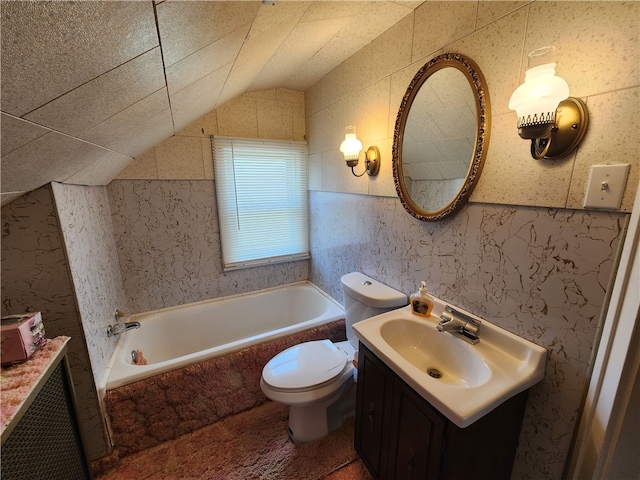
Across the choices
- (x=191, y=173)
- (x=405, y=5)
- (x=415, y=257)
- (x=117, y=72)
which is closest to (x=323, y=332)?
(x=415, y=257)

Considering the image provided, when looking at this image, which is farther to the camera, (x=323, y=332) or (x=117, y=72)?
(x=323, y=332)

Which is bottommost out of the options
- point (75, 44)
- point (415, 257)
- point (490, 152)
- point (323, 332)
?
point (323, 332)

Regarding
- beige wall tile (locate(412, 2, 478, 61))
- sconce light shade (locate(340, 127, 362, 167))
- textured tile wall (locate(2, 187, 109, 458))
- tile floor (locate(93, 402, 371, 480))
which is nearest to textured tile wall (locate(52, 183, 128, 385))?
textured tile wall (locate(2, 187, 109, 458))

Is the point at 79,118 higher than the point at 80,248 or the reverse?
higher

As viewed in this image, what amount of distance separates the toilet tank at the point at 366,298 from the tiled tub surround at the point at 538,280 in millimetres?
186

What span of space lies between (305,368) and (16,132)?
4.75 ft

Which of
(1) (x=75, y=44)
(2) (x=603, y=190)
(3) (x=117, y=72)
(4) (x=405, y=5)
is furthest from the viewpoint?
(4) (x=405, y=5)

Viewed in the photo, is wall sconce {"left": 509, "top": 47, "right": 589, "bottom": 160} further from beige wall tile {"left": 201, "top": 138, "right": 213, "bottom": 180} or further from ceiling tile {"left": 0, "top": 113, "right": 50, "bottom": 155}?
beige wall tile {"left": 201, "top": 138, "right": 213, "bottom": 180}

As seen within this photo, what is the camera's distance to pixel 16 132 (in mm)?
605

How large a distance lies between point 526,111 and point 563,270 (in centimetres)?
54

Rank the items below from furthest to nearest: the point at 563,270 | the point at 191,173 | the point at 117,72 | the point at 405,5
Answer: the point at 191,173, the point at 405,5, the point at 563,270, the point at 117,72

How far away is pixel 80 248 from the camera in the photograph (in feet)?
4.38

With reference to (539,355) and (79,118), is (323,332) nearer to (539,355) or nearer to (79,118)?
(539,355)

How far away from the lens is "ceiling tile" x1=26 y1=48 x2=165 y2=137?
0.63 meters
